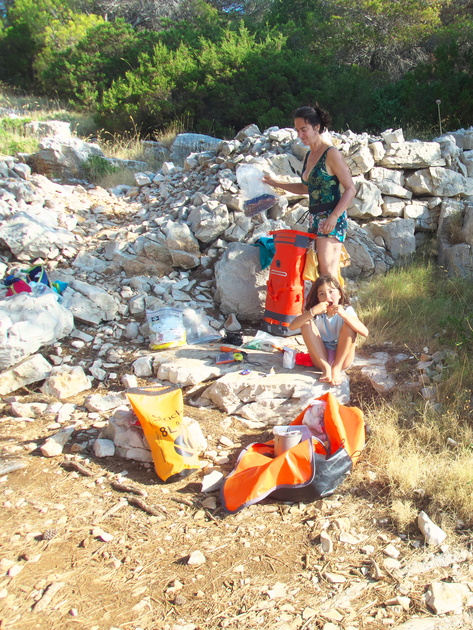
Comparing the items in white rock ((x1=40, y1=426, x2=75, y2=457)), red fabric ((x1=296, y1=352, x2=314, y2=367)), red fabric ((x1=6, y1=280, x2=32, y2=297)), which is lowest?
red fabric ((x1=296, y1=352, x2=314, y2=367))

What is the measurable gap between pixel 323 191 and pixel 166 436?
2190 mm

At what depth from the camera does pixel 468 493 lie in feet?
8.50

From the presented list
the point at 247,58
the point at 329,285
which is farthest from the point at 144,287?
the point at 247,58

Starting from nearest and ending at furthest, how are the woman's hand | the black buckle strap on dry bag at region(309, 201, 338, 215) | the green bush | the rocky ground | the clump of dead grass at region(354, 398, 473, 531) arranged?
the rocky ground < the clump of dead grass at region(354, 398, 473, 531) < the woman's hand < the black buckle strap on dry bag at region(309, 201, 338, 215) < the green bush

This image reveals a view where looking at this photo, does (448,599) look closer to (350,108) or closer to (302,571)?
(302,571)

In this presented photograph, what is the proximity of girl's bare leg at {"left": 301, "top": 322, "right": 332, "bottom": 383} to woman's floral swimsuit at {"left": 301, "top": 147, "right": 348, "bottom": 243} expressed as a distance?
82 centimetres

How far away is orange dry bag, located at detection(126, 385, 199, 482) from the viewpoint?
2.90 m

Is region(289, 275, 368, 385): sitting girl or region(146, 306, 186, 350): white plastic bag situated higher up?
region(289, 275, 368, 385): sitting girl

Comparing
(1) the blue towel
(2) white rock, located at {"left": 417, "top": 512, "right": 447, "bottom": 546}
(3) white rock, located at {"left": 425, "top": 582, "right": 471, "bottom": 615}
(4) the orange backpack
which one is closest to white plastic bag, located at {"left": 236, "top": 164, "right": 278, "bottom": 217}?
(1) the blue towel

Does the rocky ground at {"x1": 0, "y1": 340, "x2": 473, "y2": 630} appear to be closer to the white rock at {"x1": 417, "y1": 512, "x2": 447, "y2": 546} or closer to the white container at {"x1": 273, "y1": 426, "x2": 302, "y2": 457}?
the white rock at {"x1": 417, "y1": 512, "x2": 447, "y2": 546}

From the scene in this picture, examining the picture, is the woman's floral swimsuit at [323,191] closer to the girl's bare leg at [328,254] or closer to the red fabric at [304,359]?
the girl's bare leg at [328,254]

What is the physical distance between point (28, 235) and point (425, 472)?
4453 mm

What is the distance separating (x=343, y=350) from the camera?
354cm

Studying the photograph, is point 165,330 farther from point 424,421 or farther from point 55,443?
point 424,421
